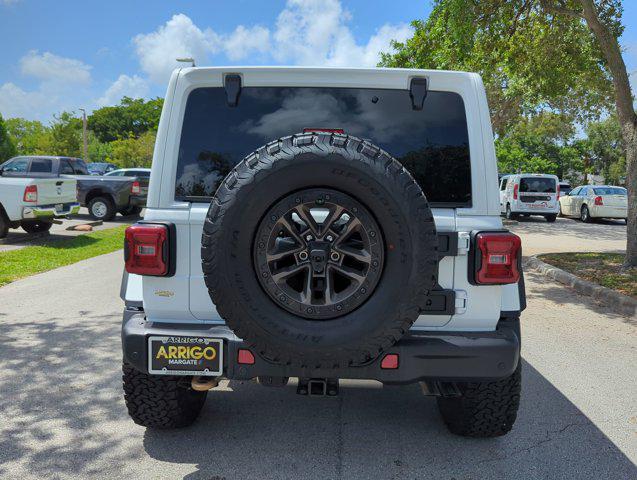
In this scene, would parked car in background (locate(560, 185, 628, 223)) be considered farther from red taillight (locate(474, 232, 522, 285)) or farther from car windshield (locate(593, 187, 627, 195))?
red taillight (locate(474, 232, 522, 285))

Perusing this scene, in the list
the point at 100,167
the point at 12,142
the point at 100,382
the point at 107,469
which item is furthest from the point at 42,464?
the point at 12,142

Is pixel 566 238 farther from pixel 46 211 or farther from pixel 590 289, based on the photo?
pixel 46 211

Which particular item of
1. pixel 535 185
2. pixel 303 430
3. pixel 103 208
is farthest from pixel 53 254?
pixel 535 185

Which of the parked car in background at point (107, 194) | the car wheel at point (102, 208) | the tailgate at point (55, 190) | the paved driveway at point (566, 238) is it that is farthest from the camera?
the car wheel at point (102, 208)

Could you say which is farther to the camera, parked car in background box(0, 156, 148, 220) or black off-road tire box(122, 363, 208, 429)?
parked car in background box(0, 156, 148, 220)

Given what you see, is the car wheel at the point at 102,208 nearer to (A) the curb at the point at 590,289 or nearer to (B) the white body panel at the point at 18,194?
(B) the white body panel at the point at 18,194

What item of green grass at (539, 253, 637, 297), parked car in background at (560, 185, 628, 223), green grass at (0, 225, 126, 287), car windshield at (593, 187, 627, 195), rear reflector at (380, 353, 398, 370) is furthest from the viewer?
car windshield at (593, 187, 627, 195)

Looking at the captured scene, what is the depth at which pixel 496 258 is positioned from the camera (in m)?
2.76

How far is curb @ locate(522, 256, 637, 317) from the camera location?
22.4 ft

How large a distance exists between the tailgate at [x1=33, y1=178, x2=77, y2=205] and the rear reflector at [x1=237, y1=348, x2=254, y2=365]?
10.3m

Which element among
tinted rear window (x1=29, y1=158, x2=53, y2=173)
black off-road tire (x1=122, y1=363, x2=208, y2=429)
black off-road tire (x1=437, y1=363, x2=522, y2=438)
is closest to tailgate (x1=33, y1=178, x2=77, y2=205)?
tinted rear window (x1=29, y1=158, x2=53, y2=173)

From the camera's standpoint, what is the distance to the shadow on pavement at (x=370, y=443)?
9.87ft

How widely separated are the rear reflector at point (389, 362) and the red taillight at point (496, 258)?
569 millimetres

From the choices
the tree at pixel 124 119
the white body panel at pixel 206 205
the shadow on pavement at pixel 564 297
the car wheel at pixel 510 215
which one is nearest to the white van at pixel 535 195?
the car wheel at pixel 510 215
